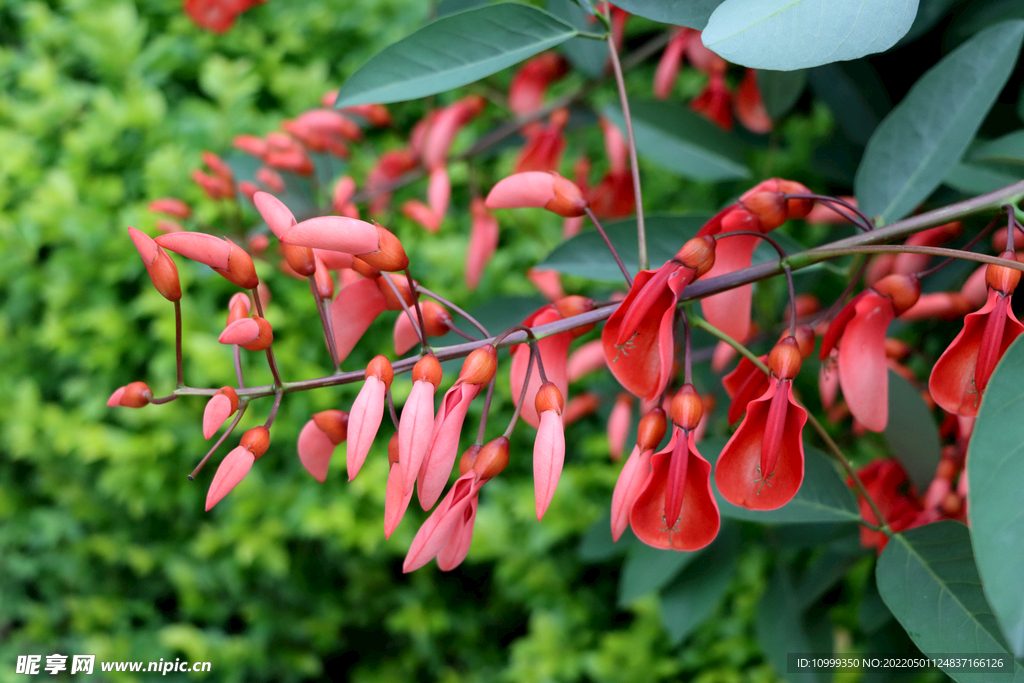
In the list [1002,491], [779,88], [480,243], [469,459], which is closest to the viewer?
[1002,491]

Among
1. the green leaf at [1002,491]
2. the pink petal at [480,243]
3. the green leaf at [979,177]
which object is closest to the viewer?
the green leaf at [1002,491]

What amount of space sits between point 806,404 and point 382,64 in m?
0.66

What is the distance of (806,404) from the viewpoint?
33.2 inches

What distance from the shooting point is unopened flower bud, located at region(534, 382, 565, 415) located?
36 cm

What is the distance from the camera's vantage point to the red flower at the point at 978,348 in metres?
0.34

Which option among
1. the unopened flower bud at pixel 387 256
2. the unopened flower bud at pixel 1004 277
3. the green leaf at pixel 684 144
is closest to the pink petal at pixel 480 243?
the green leaf at pixel 684 144

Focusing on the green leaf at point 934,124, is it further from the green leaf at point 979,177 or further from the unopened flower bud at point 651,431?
the unopened flower bud at point 651,431

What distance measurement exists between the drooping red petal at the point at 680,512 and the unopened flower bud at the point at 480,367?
0.34 ft

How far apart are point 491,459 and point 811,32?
279 millimetres

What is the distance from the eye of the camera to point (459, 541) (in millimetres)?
370

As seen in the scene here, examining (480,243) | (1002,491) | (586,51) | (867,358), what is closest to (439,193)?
(480,243)

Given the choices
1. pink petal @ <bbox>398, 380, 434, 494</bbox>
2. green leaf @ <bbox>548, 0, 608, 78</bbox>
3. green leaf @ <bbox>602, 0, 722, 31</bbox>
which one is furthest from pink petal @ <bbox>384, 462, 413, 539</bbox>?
green leaf @ <bbox>548, 0, 608, 78</bbox>

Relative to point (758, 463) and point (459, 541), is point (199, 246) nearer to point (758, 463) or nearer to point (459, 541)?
point (459, 541)

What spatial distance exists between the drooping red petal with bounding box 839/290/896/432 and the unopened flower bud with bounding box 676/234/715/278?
11 centimetres
